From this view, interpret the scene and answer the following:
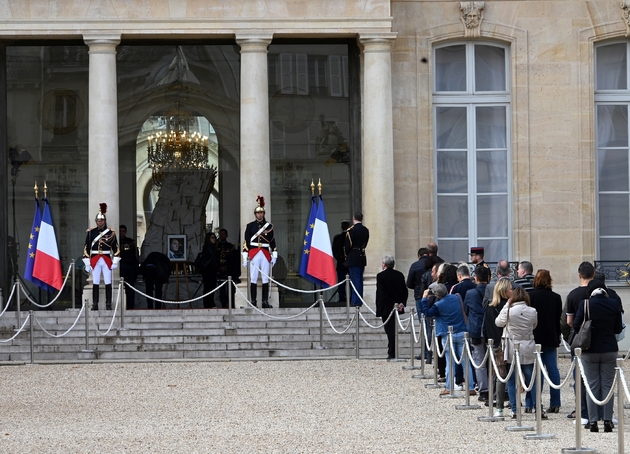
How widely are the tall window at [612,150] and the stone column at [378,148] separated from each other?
3836 mm

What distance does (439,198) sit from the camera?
2256cm

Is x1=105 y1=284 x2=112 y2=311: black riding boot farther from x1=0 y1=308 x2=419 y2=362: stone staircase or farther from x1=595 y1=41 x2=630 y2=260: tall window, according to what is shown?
x1=595 y1=41 x2=630 y2=260: tall window

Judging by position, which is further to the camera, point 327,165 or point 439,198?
point 327,165

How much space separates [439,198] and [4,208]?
7308 millimetres

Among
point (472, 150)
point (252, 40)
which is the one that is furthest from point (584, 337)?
point (472, 150)

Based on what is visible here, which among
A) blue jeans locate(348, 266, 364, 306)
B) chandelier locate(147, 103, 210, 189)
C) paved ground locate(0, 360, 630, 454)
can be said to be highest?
chandelier locate(147, 103, 210, 189)

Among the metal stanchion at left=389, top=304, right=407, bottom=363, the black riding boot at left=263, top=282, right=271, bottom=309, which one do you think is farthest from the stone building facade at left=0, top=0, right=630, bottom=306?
the metal stanchion at left=389, top=304, right=407, bottom=363

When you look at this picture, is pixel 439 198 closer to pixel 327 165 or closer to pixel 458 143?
pixel 458 143

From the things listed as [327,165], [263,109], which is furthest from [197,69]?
[263,109]

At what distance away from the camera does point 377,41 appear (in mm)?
21297

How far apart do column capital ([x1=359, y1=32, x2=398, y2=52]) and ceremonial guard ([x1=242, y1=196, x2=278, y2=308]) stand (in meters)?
3.30

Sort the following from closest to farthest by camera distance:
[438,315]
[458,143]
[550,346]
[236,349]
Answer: [550,346] → [438,315] → [236,349] → [458,143]

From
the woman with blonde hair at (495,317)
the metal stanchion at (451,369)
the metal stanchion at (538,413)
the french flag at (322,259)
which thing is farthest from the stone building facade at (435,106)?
the metal stanchion at (538,413)

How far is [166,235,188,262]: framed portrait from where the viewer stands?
24.7 meters
